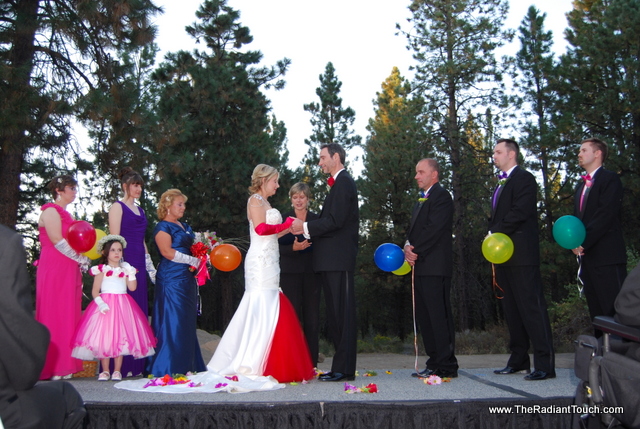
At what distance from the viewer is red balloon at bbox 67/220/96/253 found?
17.0ft

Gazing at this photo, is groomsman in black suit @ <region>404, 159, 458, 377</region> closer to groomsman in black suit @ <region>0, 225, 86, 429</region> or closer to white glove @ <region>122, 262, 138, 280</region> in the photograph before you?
white glove @ <region>122, 262, 138, 280</region>

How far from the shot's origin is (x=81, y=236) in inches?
204

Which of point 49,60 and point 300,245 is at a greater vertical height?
point 49,60

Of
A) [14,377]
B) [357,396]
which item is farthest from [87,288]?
[14,377]

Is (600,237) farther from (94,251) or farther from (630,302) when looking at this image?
(94,251)

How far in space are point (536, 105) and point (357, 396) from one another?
645 inches

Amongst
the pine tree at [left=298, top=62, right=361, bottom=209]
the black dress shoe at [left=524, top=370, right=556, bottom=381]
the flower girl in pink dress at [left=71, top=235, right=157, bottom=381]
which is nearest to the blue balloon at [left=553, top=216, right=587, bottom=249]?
the black dress shoe at [left=524, top=370, right=556, bottom=381]

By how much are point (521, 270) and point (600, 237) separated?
28.4 inches

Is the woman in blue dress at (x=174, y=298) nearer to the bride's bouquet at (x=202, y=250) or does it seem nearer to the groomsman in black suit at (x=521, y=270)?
the bride's bouquet at (x=202, y=250)

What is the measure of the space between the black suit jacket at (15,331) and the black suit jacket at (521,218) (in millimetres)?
3955

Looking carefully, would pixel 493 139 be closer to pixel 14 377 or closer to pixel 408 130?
pixel 408 130

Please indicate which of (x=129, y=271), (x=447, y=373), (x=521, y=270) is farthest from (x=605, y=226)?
(x=129, y=271)

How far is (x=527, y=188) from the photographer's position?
5.13m

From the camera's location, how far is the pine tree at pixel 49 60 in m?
8.66
